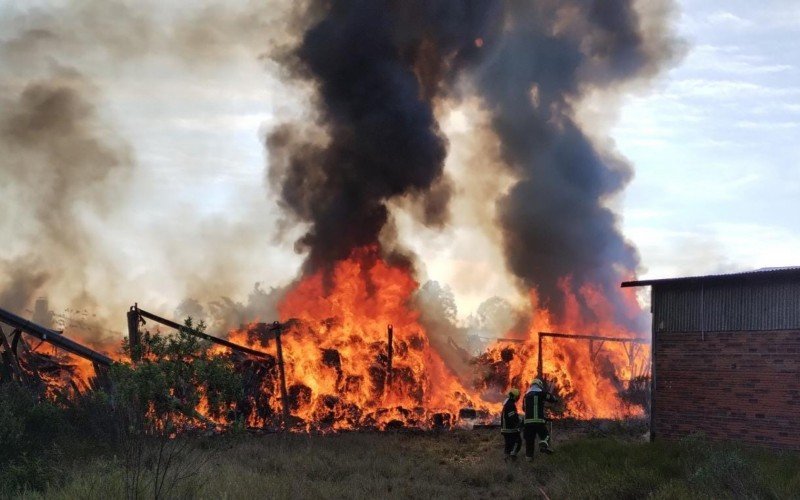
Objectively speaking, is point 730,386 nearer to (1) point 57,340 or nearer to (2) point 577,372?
(2) point 577,372

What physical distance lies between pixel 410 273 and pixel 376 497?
58.6 feet

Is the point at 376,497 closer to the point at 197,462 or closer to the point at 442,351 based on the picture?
the point at 197,462

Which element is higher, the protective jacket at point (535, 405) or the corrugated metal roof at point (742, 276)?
the corrugated metal roof at point (742, 276)

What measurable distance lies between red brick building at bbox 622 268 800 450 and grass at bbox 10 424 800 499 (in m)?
0.70

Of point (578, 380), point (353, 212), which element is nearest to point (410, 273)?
point (353, 212)

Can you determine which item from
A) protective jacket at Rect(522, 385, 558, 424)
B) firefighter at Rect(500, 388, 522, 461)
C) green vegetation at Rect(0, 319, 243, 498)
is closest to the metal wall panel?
protective jacket at Rect(522, 385, 558, 424)

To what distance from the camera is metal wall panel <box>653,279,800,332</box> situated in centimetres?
1340

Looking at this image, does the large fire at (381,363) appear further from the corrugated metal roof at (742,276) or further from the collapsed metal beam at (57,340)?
the corrugated metal roof at (742,276)

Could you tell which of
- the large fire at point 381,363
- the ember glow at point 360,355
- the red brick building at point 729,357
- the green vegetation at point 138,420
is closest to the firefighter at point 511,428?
the red brick building at point 729,357

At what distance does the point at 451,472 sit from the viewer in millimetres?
13828

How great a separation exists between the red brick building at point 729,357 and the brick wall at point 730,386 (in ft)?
0.06

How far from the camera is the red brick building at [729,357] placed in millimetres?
13234

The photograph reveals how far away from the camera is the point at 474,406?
81.9ft

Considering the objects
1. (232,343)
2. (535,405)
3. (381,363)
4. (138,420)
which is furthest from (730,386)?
(232,343)
